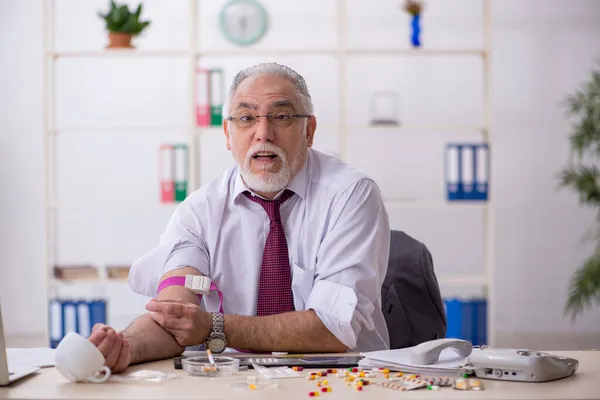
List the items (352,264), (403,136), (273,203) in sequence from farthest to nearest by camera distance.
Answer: (403,136) → (273,203) → (352,264)

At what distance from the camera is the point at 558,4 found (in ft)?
19.7

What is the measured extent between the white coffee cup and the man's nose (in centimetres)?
98

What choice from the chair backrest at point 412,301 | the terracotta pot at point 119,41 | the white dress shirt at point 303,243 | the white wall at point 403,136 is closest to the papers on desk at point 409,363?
the white dress shirt at point 303,243

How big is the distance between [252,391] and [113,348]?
0.35m

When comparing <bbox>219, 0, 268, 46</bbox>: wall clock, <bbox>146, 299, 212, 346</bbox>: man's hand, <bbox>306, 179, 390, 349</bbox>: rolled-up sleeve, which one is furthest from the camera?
<bbox>219, 0, 268, 46</bbox>: wall clock

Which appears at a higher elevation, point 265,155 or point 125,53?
point 125,53

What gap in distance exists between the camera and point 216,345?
2127 millimetres

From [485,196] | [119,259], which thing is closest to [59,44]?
[119,259]

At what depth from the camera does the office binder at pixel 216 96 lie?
199 inches

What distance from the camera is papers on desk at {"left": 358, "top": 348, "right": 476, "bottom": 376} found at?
5.70 ft

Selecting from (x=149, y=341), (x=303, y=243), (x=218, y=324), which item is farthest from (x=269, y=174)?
(x=149, y=341)

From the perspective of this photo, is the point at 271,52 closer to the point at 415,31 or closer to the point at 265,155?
the point at 415,31

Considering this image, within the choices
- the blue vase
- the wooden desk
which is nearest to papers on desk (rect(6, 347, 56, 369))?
the wooden desk

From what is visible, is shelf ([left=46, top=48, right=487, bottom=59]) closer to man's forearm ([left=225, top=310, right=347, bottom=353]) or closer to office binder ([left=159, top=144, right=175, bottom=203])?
office binder ([left=159, top=144, right=175, bottom=203])
